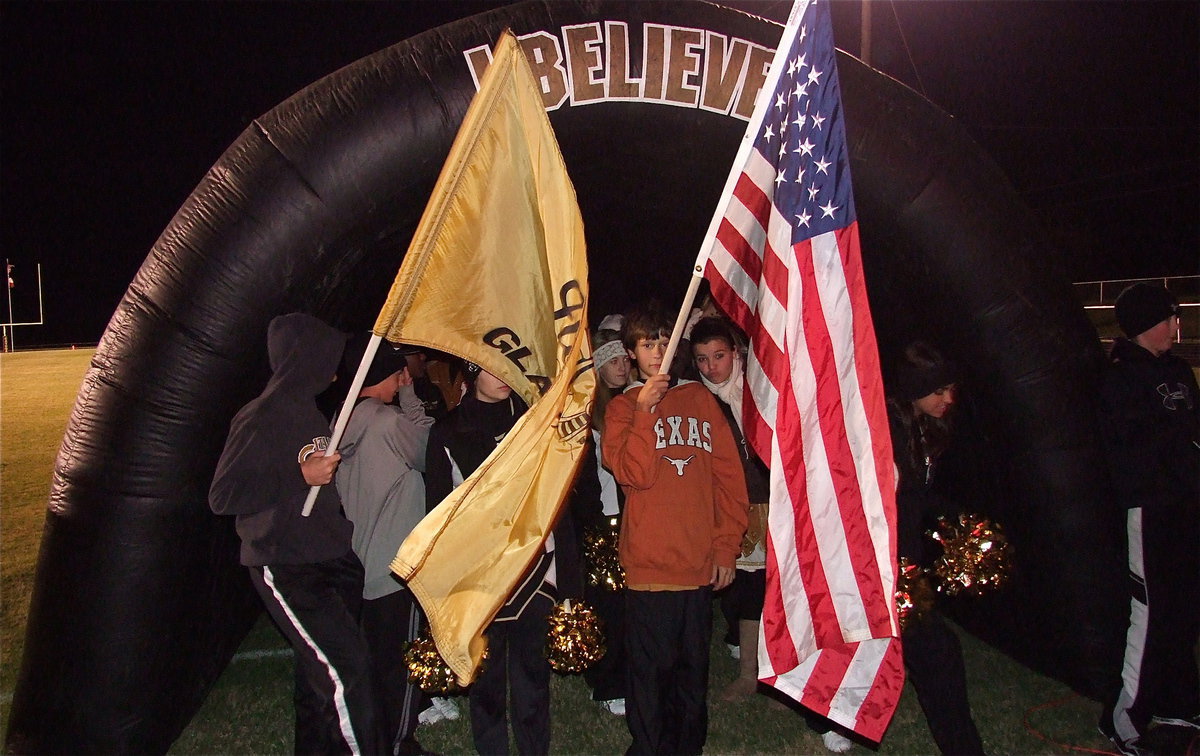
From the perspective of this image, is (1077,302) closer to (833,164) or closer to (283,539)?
(833,164)

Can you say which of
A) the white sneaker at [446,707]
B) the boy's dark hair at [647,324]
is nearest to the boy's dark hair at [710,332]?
the boy's dark hair at [647,324]

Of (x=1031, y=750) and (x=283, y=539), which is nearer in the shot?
(x=283, y=539)

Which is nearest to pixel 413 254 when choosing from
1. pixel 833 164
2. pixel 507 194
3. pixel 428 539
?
pixel 507 194

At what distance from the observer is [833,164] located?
2.84m

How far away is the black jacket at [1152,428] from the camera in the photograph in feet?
13.5

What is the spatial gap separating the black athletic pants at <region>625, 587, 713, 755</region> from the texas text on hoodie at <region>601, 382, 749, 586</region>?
100 mm

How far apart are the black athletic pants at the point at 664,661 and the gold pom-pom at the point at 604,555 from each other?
441mm

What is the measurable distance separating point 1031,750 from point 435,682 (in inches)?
107

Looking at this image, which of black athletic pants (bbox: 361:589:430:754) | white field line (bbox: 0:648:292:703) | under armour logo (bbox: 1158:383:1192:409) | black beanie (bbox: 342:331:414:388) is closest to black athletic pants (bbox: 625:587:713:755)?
black athletic pants (bbox: 361:589:430:754)

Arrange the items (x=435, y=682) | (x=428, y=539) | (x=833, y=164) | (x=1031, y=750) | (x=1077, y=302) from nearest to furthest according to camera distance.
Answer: (x=833, y=164) < (x=428, y=539) < (x=435, y=682) < (x=1031, y=750) < (x=1077, y=302)

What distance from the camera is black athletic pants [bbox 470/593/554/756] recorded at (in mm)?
3736

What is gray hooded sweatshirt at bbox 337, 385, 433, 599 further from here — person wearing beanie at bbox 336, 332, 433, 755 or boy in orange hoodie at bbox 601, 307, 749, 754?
boy in orange hoodie at bbox 601, 307, 749, 754

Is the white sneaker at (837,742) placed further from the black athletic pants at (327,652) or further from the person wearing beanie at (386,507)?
the black athletic pants at (327,652)

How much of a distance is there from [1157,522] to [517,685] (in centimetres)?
301
